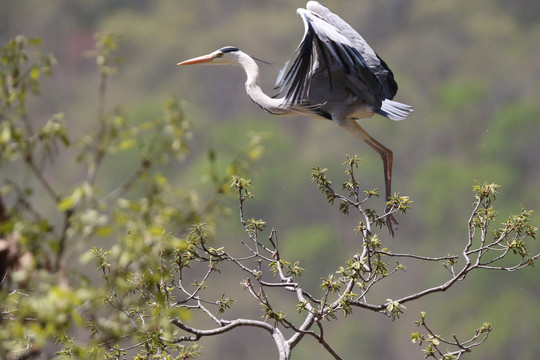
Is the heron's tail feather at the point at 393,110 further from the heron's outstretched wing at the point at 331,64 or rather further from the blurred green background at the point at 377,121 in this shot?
the blurred green background at the point at 377,121

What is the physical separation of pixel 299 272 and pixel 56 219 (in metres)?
10.3

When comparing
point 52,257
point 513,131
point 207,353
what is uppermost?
point 52,257

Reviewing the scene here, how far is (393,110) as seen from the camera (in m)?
3.27

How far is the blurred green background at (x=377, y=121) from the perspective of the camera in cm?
1330

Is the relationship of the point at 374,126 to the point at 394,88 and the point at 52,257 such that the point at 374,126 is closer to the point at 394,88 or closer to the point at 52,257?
the point at 394,88

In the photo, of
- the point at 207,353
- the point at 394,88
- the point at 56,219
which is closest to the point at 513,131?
the point at 207,353

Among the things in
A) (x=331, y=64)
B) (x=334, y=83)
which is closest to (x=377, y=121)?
(x=334, y=83)

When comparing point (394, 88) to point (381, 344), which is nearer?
point (394, 88)

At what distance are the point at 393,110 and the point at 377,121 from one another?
11.2 meters

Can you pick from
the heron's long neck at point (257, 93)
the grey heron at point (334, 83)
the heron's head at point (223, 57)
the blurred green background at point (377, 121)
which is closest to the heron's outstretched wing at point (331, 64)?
the grey heron at point (334, 83)

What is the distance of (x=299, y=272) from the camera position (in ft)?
7.47

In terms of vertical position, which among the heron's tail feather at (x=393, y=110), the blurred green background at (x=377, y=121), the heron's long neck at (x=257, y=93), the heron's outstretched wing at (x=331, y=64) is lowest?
the blurred green background at (x=377, y=121)

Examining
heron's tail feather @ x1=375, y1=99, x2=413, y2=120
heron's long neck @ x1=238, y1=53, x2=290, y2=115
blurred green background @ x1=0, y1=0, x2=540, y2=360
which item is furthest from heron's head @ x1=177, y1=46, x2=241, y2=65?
blurred green background @ x1=0, y1=0, x2=540, y2=360

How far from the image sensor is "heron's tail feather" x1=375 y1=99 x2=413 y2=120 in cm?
320
